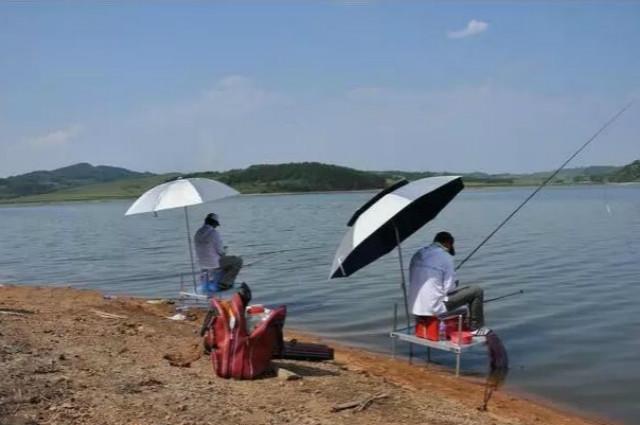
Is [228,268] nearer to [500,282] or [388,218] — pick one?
[388,218]

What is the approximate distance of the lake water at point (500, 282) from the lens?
1054 centimetres

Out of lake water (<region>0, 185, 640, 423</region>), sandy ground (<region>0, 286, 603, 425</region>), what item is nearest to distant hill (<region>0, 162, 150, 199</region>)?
lake water (<region>0, 185, 640, 423</region>)

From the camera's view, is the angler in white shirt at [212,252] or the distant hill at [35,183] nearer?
the angler in white shirt at [212,252]

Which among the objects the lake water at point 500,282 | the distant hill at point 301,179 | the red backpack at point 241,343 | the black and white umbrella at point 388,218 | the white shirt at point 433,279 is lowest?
the lake water at point 500,282

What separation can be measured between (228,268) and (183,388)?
6.69m

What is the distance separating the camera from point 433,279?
9.37 meters

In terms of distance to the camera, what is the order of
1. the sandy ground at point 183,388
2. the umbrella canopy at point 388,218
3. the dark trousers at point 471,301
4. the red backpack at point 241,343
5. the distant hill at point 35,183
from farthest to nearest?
the distant hill at point 35,183 → the dark trousers at point 471,301 → the umbrella canopy at point 388,218 → the red backpack at point 241,343 → the sandy ground at point 183,388

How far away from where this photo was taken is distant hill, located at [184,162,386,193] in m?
126

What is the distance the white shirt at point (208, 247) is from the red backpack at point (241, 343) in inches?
221

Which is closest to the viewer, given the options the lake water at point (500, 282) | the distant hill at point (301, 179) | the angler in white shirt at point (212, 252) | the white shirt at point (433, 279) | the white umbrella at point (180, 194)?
the white shirt at point (433, 279)

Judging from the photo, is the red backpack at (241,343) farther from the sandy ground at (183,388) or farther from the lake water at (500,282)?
the lake water at (500,282)

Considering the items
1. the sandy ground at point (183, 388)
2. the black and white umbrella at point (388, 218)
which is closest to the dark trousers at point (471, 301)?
the black and white umbrella at point (388, 218)

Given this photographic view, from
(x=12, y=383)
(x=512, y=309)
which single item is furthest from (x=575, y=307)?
(x=12, y=383)

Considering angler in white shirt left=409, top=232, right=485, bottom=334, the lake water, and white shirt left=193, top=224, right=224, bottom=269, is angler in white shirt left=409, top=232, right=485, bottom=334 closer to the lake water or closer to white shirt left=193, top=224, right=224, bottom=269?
the lake water
